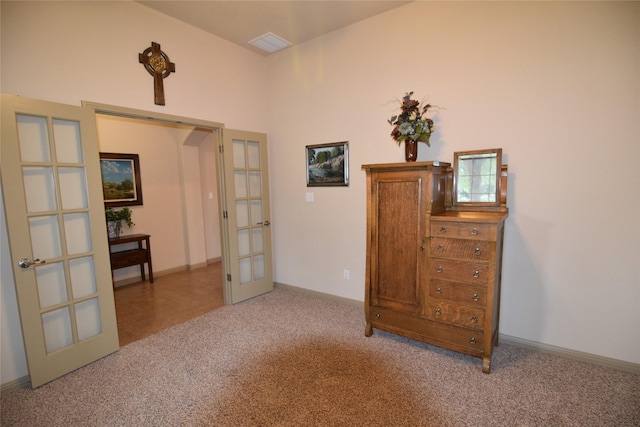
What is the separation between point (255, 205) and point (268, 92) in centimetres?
153

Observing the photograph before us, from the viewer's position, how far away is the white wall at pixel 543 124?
210 cm

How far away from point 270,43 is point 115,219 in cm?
317

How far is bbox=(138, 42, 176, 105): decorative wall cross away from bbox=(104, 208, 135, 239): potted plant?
213 centimetres

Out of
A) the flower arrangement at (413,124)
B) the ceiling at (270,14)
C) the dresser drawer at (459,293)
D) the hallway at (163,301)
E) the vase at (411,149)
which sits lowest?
the hallway at (163,301)

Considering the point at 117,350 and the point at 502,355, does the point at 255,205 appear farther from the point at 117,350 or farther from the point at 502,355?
the point at 502,355

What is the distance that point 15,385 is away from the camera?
2.14 metres

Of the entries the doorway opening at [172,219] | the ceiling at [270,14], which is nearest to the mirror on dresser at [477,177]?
the ceiling at [270,14]

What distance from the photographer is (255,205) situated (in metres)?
3.84

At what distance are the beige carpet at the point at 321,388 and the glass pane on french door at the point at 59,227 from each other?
435 mm

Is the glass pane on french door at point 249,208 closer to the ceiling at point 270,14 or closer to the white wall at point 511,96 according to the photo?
the white wall at point 511,96

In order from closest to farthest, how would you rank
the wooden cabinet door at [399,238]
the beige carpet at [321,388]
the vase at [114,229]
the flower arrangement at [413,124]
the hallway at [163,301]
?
the beige carpet at [321,388]
the wooden cabinet door at [399,238]
the flower arrangement at [413,124]
the hallway at [163,301]
the vase at [114,229]

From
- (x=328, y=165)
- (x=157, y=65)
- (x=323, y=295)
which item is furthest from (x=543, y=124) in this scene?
(x=157, y=65)

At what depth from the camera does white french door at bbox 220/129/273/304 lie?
349cm

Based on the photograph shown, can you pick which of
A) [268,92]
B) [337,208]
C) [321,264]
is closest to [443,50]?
[337,208]
